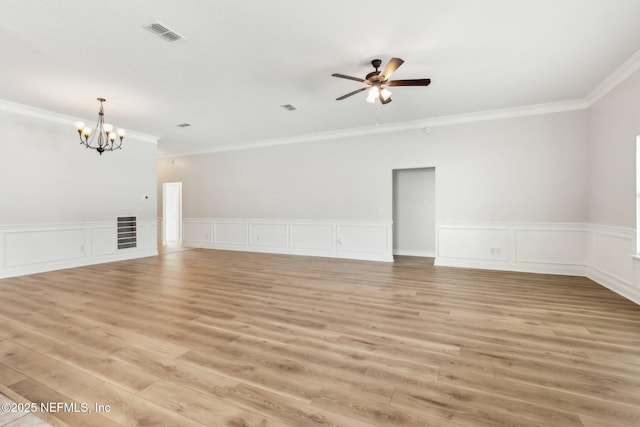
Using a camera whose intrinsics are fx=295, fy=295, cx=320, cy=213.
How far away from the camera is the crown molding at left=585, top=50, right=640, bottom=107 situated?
349 centimetres

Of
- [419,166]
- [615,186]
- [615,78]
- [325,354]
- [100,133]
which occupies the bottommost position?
[325,354]

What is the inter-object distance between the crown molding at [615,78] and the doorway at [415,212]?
288 centimetres

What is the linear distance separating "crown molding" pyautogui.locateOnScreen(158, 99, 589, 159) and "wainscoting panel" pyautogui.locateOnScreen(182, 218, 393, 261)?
1991mm

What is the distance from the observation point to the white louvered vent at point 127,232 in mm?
6727

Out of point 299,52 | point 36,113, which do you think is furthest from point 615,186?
point 36,113

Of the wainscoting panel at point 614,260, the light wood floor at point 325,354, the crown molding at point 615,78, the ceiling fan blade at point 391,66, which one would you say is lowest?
the light wood floor at point 325,354

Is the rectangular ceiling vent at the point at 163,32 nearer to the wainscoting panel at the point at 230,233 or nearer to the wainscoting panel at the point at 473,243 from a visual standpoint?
the wainscoting panel at the point at 473,243

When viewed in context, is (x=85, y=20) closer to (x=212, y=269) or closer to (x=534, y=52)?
(x=212, y=269)

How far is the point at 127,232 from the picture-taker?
6883 mm

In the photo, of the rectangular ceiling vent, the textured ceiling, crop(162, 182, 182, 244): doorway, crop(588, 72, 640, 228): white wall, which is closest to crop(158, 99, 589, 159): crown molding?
the textured ceiling

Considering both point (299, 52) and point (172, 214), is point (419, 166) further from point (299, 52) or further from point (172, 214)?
point (172, 214)

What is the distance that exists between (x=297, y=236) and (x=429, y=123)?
3943mm

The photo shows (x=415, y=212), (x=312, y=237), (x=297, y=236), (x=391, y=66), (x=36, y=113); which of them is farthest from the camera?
(x=297, y=236)

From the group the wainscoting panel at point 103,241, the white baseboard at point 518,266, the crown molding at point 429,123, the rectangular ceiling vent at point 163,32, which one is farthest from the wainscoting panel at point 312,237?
the rectangular ceiling vent at point 163,32
